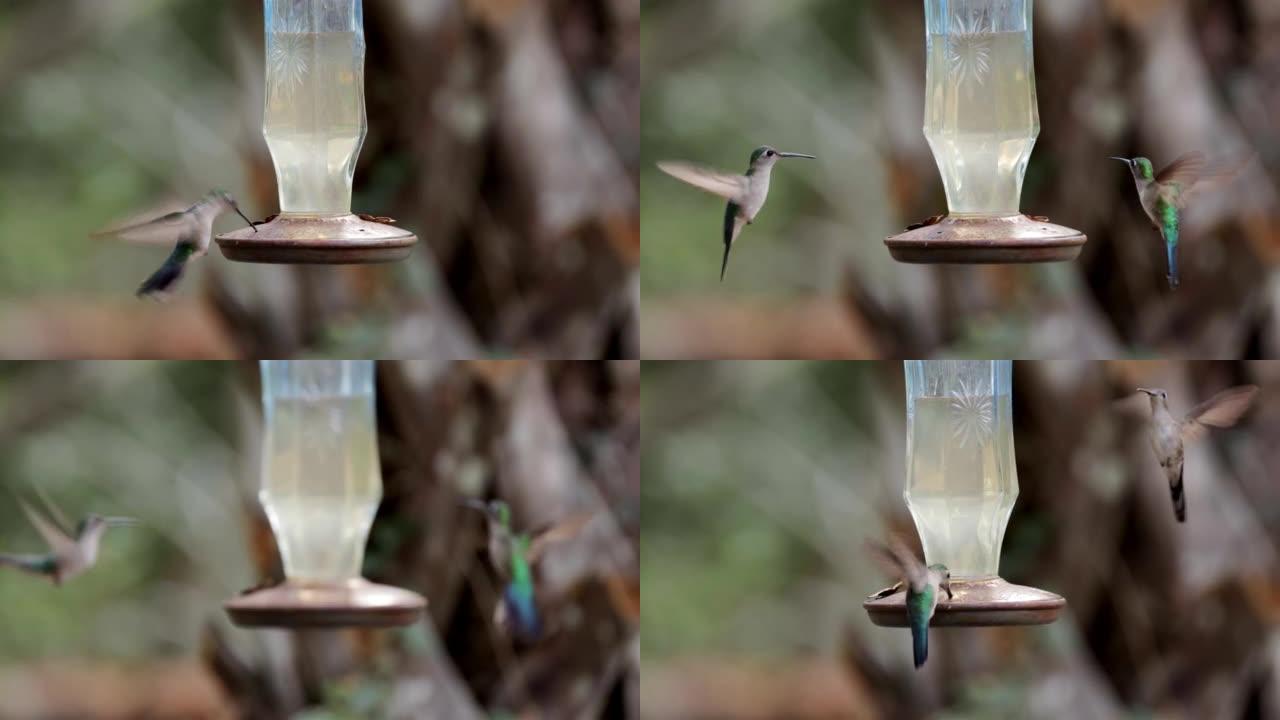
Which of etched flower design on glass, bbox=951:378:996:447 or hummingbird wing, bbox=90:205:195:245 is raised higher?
hummingbird wing, bbox=90:205:195:245

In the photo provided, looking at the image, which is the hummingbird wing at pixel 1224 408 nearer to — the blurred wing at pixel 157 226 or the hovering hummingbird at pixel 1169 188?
the hovering hummingbird at pixel 1169 188

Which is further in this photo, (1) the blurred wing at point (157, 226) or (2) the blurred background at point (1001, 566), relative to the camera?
(2) the blurred background at point (1001, 566)

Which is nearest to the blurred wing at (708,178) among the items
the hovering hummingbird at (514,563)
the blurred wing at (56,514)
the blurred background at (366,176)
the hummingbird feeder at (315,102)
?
the hummingbird feeder at (315,102)

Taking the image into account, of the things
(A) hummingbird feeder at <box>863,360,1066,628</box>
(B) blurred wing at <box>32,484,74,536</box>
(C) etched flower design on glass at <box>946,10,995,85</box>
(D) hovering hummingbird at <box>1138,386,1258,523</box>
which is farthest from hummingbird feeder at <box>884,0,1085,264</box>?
(B) blurred wing at <box>32,484,74,536</box>

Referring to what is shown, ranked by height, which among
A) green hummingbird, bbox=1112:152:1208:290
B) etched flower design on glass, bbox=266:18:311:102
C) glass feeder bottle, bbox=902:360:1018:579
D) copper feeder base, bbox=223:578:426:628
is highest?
etched flower design on glass, bbox=266:18:311:102

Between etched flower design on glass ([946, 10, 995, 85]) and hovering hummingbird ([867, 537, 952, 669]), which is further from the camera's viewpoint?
etched flower design on glass ([946, 10, 995, 85])

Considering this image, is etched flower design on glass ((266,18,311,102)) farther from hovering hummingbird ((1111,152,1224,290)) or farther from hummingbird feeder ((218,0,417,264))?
hovering hummingbird ((1111,152,1224,290))

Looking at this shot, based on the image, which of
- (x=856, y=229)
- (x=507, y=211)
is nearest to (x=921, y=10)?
(x=856, y=229)

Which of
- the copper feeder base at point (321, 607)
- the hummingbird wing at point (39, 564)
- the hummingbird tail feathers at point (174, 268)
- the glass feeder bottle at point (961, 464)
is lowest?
the hummingbird wing at point (39, 564)
